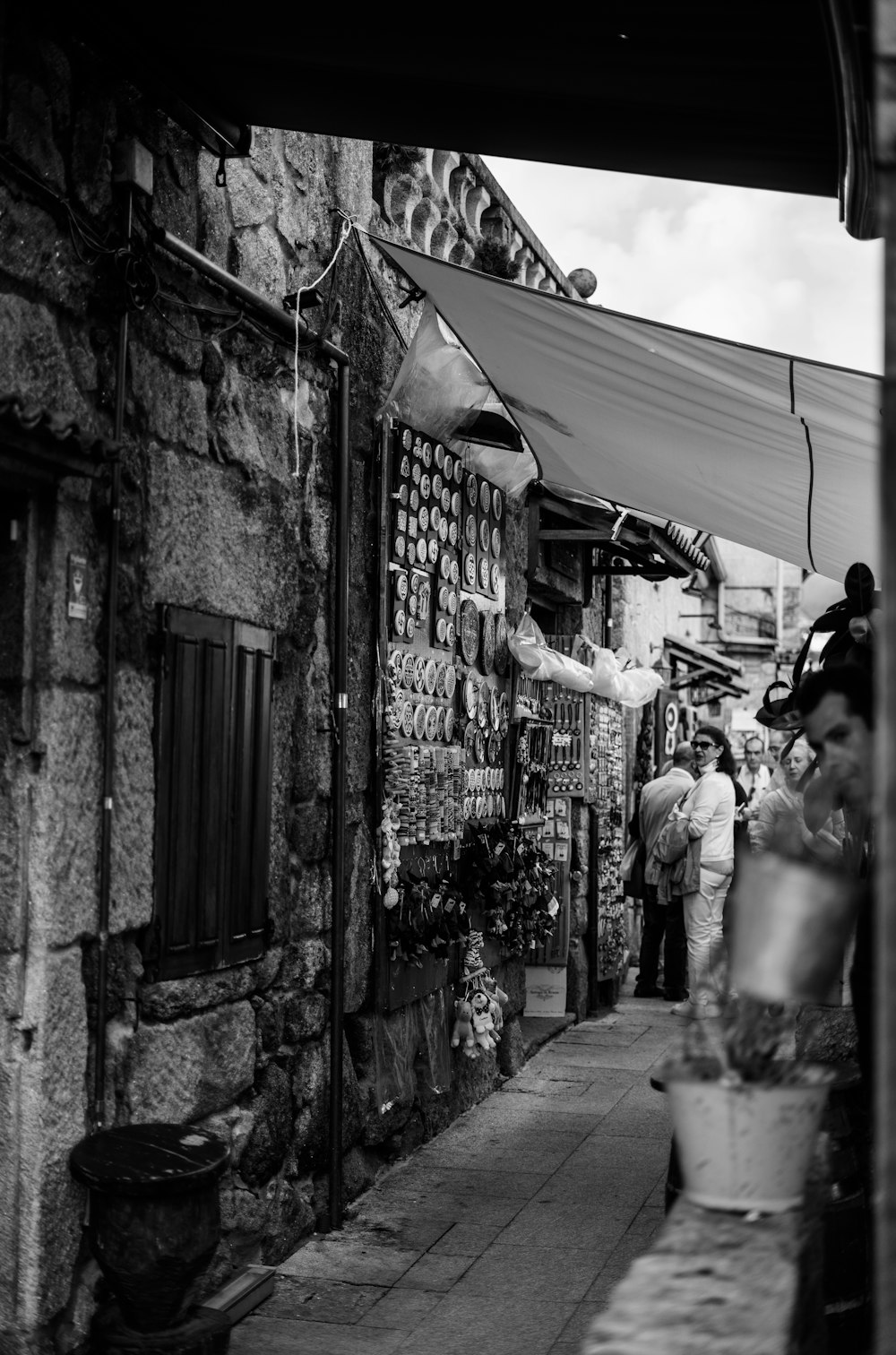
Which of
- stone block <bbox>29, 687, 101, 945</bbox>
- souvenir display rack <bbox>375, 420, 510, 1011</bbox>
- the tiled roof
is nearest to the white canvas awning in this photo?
souvenir display rack <bbox>375, 420, 510, 1011</bbox>

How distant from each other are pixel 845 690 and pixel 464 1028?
14.1ft

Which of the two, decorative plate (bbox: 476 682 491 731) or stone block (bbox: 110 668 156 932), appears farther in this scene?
decorative plate (bbox: 476 682 491 731)

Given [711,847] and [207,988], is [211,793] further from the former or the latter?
[711,847]

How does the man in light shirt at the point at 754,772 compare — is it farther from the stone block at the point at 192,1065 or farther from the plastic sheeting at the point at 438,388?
the stone block at the point at 192,1065

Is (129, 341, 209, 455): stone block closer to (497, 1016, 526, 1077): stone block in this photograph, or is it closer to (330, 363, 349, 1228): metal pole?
(330, 363, 349, 1228): metal pole

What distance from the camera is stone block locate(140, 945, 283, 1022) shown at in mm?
3824

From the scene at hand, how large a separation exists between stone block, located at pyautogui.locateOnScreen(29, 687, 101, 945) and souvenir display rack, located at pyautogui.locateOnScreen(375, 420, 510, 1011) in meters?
2.05

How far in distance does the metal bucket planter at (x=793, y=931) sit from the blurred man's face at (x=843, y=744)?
1.15 ft

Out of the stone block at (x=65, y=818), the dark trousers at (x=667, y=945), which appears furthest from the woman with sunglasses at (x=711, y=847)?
the stone block at (x=65, y=818)

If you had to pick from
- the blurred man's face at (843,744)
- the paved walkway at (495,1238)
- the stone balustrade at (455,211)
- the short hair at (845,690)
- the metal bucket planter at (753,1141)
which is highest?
the stone balustrade at (455,211)

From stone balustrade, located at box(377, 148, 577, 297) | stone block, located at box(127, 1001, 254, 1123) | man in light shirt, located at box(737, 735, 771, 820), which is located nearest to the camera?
stone block, located at box(127, 1001, 254, 1123)

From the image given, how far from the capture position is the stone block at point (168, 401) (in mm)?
3830

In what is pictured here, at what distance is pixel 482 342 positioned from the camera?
5.35 m

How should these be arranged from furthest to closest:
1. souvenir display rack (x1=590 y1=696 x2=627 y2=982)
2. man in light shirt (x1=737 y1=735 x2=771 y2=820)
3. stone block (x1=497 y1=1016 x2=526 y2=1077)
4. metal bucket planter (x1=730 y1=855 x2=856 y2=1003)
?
man in light shirt (x1=737 y1=735 x2=771 y2=820), souvenir display rack (x1=590 y1=696 x2=627 y2=982), stone block (x1=497 y1=1016 x2=526 y2=1077), metal bucket planter (x1=730 y1=855 x2=856 y2=1003)
